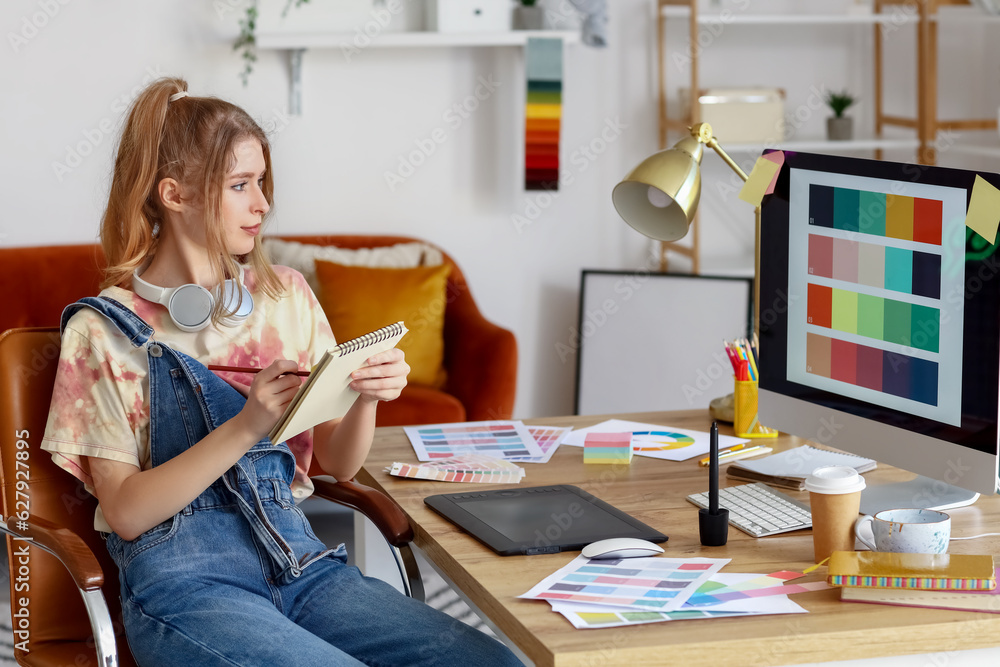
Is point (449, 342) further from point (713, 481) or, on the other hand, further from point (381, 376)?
point (713, 481)

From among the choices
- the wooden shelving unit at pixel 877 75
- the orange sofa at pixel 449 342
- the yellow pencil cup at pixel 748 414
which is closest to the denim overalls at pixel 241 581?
the yellow pencil cup at pixel 748 414

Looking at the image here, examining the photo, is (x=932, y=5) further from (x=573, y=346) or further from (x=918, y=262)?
(x=918, y=262)

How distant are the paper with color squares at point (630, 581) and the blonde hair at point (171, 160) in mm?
678

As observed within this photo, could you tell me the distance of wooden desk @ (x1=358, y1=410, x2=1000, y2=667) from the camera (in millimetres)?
1008

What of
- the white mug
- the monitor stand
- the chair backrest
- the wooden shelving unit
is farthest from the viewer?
the wooden shelving unit

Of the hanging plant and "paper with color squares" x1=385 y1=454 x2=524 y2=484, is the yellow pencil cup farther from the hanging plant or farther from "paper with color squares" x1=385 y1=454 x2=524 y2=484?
the hanging plant

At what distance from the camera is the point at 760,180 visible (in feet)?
5.12

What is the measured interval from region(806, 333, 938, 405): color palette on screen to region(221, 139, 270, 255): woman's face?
31.5 inches

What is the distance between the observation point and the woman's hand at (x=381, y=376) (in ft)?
4.42

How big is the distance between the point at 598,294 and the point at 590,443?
6.86 feet

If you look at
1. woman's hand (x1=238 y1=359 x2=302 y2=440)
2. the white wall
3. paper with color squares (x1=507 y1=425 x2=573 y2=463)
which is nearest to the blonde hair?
woman's hand (x1=238 y1=359 x2=302 y2=440)

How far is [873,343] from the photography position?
1.42m

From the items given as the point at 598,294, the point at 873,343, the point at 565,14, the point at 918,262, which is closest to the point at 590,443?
the point at 873,343

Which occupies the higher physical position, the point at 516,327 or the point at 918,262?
the point at 918,262
